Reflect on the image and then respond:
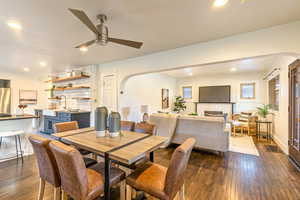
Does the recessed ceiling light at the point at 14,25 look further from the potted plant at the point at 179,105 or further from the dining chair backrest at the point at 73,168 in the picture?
the potted plant at the point at 179,105

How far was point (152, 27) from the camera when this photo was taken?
237 cm

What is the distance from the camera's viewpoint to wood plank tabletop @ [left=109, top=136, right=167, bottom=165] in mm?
1301

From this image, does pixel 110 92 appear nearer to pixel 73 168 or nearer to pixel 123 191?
pixel 123 191

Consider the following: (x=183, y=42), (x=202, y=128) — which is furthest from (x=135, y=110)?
(x=183, y=42)

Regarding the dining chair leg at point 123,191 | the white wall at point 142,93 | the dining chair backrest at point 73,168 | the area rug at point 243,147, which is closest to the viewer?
the dining chair backrest at point 73,168

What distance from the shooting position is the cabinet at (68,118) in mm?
4427

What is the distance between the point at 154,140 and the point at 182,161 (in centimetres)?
63

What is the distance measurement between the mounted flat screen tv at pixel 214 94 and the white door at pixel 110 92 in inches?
195

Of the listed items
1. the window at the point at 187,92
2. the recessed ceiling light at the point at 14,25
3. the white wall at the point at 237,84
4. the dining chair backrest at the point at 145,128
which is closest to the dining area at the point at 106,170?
the dining chair backrest at the point at 145,128

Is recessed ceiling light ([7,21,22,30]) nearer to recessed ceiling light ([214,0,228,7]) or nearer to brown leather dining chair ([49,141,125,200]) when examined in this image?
brown leather dining chair ([49,141,125,200])

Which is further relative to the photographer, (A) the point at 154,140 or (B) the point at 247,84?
(B) the point at 247,84

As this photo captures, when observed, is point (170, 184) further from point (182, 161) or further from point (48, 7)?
point (48, 7)

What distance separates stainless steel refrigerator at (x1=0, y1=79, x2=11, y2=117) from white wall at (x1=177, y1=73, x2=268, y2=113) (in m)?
8.53

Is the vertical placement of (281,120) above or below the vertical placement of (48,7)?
below
